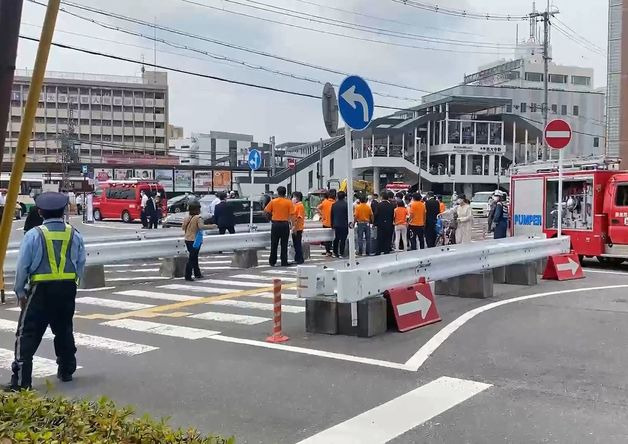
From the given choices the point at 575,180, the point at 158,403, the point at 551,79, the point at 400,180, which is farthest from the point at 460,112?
the point at 158,403

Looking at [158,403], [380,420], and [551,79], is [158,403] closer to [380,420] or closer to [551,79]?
[380,420]

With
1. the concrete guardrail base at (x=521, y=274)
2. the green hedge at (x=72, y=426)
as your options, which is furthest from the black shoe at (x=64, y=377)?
the concrete guardrail base at (x=521, y=274)

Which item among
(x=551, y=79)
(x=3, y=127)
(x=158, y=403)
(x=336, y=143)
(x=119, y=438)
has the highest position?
(x=551, y=79)

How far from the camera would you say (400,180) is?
6431 cm

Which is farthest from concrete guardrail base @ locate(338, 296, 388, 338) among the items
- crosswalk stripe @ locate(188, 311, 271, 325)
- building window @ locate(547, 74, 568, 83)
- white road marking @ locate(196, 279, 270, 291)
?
building window @ locate(547, 74, 568, 83)

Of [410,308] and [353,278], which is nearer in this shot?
[353,278]

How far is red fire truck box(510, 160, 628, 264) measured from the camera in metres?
15.8

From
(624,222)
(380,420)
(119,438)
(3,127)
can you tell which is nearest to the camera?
(3,127)

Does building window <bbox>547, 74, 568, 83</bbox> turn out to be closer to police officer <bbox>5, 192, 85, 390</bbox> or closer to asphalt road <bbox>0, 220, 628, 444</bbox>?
asphalt road <bbox>0, 220, 628, 444</bbox>

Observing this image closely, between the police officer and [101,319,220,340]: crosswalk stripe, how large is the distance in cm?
222

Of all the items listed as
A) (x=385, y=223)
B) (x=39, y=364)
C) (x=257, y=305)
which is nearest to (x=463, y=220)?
(x=385, y=223)

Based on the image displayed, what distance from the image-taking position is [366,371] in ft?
22.0

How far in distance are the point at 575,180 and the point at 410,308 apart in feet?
33.1

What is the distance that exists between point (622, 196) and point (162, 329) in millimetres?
11939
